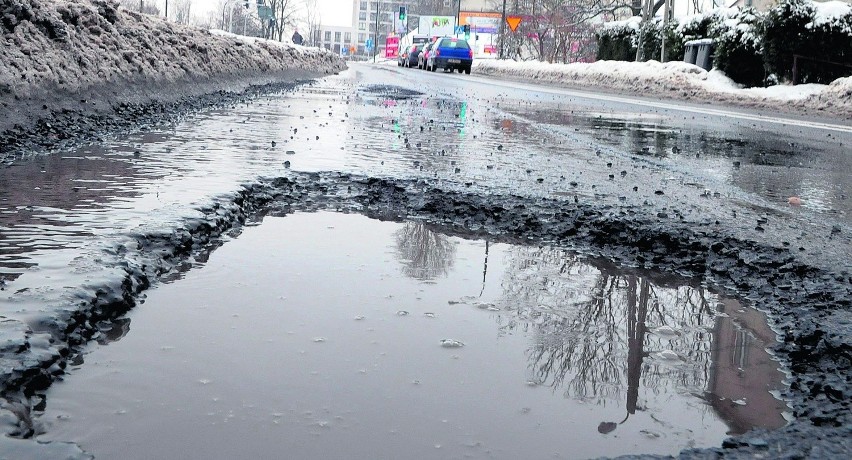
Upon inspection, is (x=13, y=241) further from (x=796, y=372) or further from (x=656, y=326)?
(x=796, y=372)

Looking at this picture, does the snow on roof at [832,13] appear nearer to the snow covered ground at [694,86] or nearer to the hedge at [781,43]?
the hedge at [781,43]

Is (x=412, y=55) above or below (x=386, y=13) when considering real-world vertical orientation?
below

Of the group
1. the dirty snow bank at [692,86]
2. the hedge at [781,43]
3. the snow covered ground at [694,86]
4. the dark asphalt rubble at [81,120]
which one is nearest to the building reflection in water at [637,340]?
the dark asphalt rubble at [81,120]

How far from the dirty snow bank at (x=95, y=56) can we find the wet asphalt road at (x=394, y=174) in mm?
916

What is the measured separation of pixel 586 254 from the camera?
13.7ft

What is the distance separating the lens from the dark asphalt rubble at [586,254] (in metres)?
2.28

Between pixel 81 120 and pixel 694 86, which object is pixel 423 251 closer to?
pixel 81 120

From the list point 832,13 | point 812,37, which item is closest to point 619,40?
point 812,37

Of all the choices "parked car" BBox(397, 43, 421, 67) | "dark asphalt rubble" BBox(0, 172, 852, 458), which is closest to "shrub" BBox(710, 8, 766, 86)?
"dark asphalt rubble" BBox(0, 172, 852, 458)

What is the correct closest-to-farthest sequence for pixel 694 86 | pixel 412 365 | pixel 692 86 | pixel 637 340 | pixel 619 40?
pixel 412 365, pixel 637 340, pixel 694 86, pixel 692 86, pixel 619 40

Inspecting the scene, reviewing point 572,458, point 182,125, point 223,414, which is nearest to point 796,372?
point 572,458

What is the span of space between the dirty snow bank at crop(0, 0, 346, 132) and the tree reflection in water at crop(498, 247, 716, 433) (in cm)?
471

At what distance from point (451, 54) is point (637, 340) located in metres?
39.6

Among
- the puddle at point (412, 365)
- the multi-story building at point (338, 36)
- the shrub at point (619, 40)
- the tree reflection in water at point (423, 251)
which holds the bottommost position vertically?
the puddle at point (412, 365)
